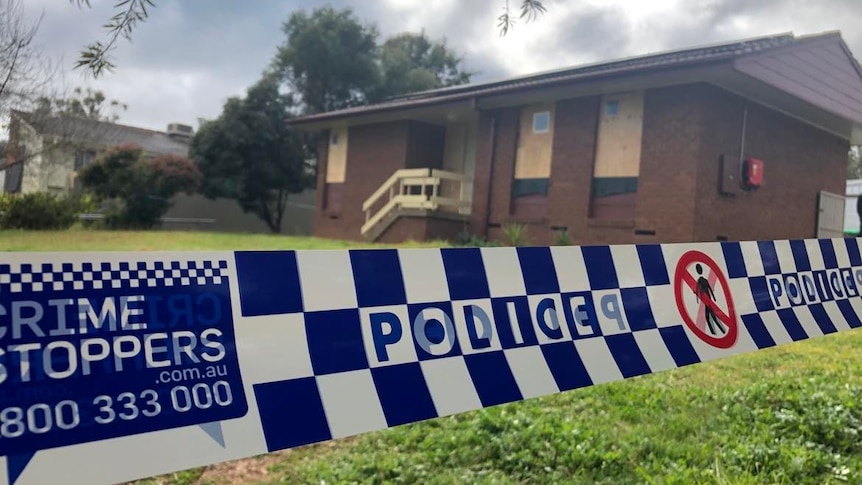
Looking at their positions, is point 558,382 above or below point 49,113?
below

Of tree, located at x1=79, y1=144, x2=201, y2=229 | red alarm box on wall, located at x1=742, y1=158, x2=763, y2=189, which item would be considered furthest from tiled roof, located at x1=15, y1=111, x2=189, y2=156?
red alarm box on wall, located at x1=742, y1=158, x2=763, y2=189

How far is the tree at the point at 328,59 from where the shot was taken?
27.8 m

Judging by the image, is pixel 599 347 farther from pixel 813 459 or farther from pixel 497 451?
pixel 813 459

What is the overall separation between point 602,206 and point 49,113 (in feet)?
33.3

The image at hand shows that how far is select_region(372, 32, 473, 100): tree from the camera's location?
30.4m

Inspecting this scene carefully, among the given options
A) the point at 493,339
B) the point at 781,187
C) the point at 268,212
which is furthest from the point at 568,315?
the point at 268,212

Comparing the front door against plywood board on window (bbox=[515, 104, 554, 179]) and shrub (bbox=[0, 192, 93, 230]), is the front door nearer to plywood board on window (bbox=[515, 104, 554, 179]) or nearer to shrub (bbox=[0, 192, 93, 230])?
plywood board on window (bbox=[515, 104, 554, 179])

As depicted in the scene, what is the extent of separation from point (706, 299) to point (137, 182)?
22.7 meters

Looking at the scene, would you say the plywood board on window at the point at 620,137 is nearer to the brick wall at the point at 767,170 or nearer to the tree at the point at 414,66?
the brick wall at the point at 767,170

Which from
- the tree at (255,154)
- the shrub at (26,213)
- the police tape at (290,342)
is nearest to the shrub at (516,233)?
the shrub at (26,213)

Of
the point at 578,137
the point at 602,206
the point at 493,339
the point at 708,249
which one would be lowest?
the point at 493,339

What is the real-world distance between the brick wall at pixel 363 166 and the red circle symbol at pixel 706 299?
15186 mm

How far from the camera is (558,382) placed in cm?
224

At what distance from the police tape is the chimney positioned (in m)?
37.2
